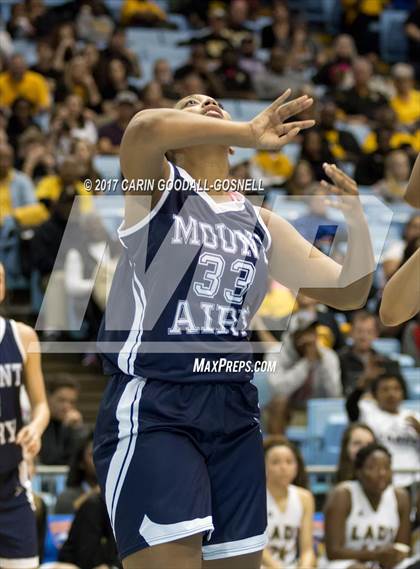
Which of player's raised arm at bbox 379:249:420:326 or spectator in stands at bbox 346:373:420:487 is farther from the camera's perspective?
spectator in stands at bbox 346:373:420:487

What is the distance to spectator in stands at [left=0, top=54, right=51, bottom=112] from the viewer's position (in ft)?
42.9

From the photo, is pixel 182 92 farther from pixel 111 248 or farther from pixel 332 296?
pixel 332 296

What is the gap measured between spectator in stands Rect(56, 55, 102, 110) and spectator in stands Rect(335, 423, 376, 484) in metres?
6.17

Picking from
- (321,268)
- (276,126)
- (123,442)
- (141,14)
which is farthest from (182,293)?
(141,14)

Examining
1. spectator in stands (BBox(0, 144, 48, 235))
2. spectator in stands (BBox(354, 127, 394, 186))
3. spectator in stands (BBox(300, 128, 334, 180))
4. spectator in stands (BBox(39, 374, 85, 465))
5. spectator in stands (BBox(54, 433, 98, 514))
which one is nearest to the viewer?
spectator in stands (BBox(54, 433, 98, 514))

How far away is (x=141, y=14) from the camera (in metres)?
15.5

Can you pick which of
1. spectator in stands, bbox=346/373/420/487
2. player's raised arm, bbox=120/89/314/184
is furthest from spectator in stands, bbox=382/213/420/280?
player's raised arm, bbox=120/89/314/184

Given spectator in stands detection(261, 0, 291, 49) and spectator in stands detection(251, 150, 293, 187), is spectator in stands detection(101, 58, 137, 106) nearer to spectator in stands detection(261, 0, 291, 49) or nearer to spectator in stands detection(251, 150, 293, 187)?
spectator in stands detection(251, 150, 293, 187)

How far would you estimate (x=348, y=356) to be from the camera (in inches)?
386

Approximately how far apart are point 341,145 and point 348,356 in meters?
4.64

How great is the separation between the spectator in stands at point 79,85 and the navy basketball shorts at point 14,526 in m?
7.76

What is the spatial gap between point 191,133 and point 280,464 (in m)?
4.20

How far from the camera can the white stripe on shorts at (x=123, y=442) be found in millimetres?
4043

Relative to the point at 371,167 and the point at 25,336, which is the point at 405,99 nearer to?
the point at 371,167
